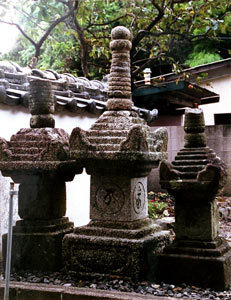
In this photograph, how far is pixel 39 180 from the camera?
15.3ft

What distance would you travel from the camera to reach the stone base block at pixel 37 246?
14.8 feet

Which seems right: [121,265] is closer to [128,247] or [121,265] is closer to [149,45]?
[128,247]

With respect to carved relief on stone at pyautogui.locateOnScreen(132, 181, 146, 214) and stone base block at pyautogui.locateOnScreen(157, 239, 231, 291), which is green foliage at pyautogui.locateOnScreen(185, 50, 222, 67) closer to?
carved relief on stone at pyautogui.locateOnScreen(132, 181, 146, 214)

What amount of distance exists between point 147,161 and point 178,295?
128 cm

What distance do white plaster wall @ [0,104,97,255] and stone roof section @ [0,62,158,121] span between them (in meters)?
0.13

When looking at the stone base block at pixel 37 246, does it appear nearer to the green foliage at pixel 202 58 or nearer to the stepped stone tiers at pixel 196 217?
the stepped stone tiers at pixel 196 217

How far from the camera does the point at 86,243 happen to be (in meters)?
4.26

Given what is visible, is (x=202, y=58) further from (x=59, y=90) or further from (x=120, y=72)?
(x=120, y=72)

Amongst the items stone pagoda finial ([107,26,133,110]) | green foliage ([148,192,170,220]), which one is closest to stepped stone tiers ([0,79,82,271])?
stone pagoda finial ([107,26,133,110])

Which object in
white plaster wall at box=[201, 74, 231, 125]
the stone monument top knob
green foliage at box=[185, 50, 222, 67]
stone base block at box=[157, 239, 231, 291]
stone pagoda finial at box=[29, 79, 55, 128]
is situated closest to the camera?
stone base block at box=[157, 239, 231, 291]

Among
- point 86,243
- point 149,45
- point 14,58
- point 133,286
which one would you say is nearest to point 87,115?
point 14,58

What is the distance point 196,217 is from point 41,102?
2.08m

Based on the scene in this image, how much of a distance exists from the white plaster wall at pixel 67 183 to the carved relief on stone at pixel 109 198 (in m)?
1.74

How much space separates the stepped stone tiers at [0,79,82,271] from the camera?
Answer: 4488 millimetres
